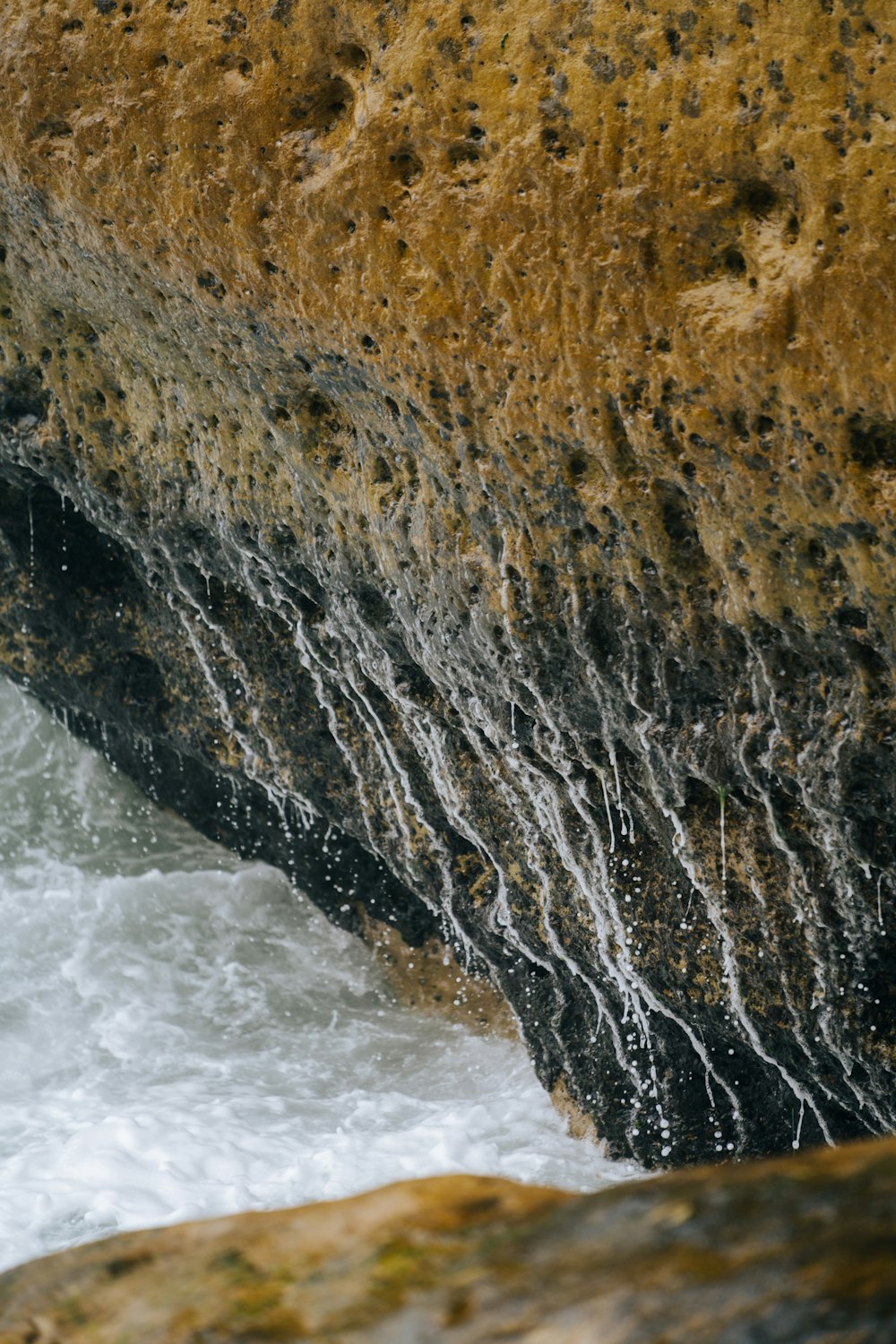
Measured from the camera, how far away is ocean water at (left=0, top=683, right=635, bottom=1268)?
4195mm

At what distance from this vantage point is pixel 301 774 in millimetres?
5078

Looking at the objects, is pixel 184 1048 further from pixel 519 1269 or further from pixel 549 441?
pixel 519 1269

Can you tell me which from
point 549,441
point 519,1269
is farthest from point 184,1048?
point 519,1269

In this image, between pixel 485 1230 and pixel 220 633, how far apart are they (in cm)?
385

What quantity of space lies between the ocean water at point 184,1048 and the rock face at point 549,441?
54 cm

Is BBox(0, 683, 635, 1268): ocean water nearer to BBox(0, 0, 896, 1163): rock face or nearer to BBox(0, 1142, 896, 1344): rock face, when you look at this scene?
BBox(0, 0, 896, 1163): rock face

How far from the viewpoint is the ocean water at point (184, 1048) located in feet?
13.8

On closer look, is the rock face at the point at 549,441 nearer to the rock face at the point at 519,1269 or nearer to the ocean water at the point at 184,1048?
the ocean water at the point at 184,1048

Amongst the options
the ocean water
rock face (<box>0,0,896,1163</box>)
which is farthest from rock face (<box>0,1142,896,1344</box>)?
the ocean water

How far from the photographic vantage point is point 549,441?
126 inches

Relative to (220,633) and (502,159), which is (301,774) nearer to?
(220,633)

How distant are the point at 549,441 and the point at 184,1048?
121 inches

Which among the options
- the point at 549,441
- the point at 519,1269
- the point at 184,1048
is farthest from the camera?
the point at 184,1048

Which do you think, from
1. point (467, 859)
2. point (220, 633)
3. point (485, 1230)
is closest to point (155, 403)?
point (220, 633)
